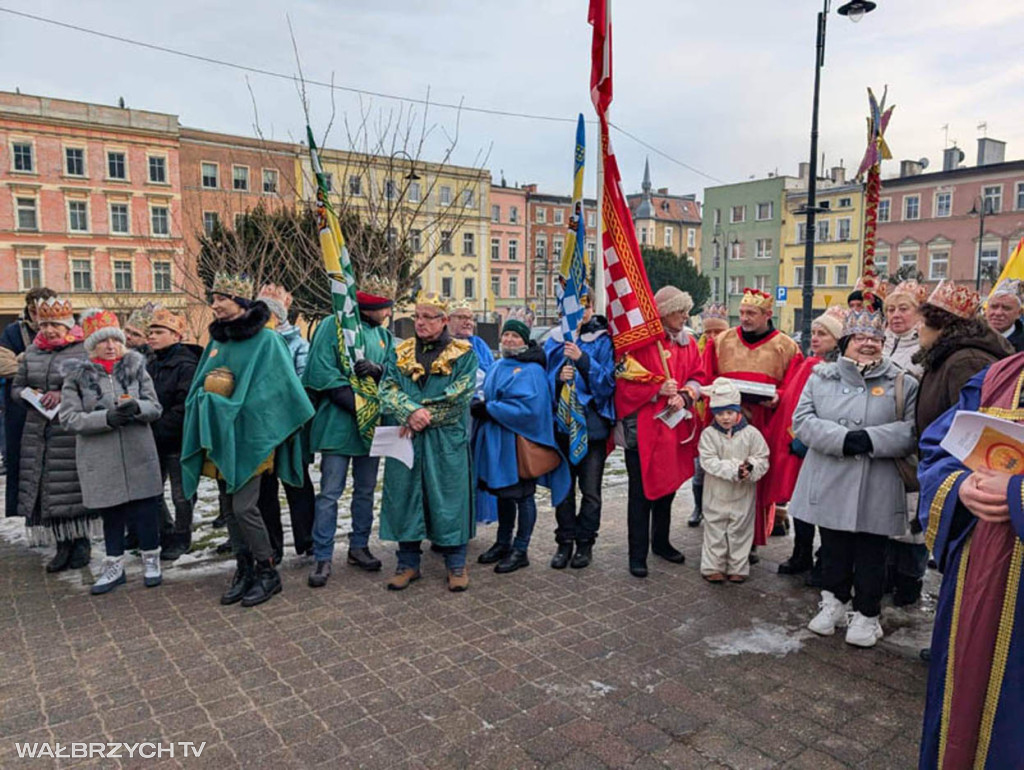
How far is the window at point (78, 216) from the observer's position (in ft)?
143

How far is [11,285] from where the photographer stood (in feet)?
136

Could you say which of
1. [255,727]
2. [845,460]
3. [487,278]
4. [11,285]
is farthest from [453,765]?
[487,278]

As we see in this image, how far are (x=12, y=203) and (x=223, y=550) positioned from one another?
154 ft

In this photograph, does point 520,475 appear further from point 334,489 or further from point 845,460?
point 845,460

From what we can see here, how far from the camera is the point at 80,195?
4366 centimetres

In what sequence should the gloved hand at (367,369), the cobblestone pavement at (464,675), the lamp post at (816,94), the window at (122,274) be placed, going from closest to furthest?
the cobblestone pavement at (464,675) < the gloved hand at (367,369) < the lamp post at (816,94) < the window at (122,274)

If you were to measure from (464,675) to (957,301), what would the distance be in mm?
3221

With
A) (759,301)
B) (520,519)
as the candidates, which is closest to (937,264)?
(759,301)

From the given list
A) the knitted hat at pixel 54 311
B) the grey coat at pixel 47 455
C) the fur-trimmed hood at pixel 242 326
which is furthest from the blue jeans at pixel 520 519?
the knitted hat at pixel 54 311

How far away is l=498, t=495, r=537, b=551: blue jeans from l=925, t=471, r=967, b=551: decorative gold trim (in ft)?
10.5

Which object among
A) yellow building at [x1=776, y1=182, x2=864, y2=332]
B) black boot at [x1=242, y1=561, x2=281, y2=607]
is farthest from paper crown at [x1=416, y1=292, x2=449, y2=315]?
yellow building at [x1=776, y1=182, x2=864, y2=332]

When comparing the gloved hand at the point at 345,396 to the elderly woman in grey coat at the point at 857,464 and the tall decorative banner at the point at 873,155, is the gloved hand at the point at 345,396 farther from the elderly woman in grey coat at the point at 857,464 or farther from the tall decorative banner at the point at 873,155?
the tall decorative banner at the point at 873,155

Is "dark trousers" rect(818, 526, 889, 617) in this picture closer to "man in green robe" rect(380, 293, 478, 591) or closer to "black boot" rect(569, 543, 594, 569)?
"black boot" rect(569, 543, 594, 569)

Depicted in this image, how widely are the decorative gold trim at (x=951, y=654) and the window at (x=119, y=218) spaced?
51.0 m
